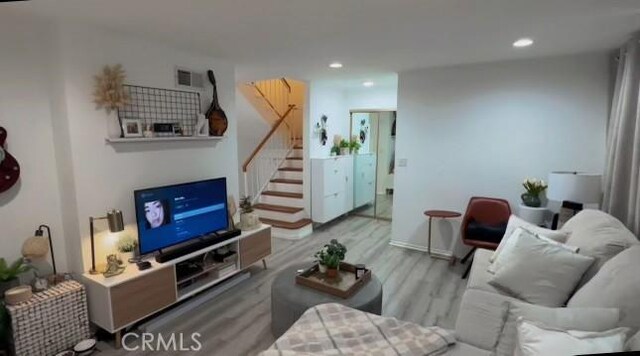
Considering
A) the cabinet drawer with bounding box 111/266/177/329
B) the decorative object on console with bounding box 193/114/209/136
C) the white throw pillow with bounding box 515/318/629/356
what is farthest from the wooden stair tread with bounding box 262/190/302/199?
the white throw pillow with bounding box 515/318/629/356

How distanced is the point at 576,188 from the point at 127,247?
374 cm

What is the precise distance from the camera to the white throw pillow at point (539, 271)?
2035mm

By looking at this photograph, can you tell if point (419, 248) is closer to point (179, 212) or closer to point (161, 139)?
point (179, 212)

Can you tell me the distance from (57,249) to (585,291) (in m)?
3.53

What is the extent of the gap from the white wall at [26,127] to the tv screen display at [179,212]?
630 millimetres

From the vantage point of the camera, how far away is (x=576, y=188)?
289 cm

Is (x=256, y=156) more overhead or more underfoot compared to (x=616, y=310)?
more overhead

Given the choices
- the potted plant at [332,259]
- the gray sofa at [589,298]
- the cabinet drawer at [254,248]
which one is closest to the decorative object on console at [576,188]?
the gray sofa at [589,298]

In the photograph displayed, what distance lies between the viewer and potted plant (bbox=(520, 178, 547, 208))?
139 inches

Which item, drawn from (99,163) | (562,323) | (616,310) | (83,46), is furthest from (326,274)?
(83,46)

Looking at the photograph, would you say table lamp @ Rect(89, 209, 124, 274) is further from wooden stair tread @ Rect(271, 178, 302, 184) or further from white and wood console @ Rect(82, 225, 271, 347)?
wooden stair tread @ Rect(271, 178, 302, 184)

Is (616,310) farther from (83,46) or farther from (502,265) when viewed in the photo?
(83,46)

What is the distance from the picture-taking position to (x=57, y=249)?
8.56 ft

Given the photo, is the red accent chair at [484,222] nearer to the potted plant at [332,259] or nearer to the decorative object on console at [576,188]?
the decorative object on console at [576,188]
